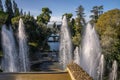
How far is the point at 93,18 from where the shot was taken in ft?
141

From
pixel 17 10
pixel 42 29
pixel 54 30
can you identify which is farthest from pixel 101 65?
pixel 17 10

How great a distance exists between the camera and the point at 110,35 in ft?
79.8

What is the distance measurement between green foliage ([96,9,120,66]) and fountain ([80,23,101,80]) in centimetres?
99

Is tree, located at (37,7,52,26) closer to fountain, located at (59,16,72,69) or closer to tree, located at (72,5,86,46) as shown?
tree, located at (72,5,86,46)

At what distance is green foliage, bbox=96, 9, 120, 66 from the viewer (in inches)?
876

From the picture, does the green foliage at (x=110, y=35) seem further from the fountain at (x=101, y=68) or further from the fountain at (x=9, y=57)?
the fountain at (x=9, y=57)

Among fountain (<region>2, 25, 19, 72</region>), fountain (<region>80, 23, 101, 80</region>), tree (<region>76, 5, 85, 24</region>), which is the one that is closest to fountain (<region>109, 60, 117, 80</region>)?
fountain (<region>80, 23, 101, 80</region>)

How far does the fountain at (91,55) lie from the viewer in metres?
19.2

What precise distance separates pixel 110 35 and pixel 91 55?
4.72m

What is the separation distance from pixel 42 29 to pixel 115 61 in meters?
14.9

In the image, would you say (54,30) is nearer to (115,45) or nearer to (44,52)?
(44,52)

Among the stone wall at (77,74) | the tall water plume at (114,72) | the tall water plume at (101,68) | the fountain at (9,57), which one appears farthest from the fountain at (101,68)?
the stone wall at (77,74)

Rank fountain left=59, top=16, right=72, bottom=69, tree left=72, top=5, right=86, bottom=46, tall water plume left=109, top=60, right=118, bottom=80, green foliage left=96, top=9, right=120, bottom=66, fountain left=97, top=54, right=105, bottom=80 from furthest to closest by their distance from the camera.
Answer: tree left=72, top=5, right=86, bottom=46 < green foliage left=96, top=9, right=120, bottom=66 < fountain left=59, top=16, right=72, bottom=69 < tall water plume left=109, top=60, right=118, bottom=80 < fountain left=97, top=54, right=105, bottom=80

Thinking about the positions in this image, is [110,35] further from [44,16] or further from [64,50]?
[44,16]
